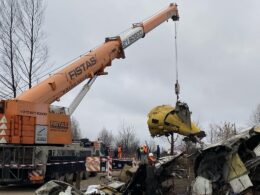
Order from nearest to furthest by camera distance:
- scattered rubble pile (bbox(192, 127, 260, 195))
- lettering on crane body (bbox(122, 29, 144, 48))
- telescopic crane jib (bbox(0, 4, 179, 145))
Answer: scattered rubble pile (bbox(192, 127, 260, 195))
telescopic crane jib (bbox(0, 4, 179, 145))
lettering on crane body (bbox(122, 29, 144, 48))

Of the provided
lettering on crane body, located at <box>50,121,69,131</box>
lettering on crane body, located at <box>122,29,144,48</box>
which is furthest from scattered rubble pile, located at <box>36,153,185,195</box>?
lettering on crane body, located at <box>122,29,144,48</box>

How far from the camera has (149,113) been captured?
40.9 feet

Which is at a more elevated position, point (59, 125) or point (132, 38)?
point (132, 38)

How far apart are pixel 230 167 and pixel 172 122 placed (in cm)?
252

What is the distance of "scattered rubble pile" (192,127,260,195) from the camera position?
32.6ft

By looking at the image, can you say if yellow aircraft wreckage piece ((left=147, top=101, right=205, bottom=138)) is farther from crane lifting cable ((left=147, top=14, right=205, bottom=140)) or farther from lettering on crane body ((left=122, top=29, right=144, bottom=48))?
lettering on crane body ((left=122, top=29, right=144, bottom=48))

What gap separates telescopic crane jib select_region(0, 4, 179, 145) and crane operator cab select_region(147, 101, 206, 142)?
617 cm

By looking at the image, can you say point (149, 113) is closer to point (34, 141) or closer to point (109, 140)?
point (34, 141)

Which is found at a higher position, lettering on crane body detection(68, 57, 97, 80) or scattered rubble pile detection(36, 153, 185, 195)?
lettering on crane body detection(68, 57, 97, 80)

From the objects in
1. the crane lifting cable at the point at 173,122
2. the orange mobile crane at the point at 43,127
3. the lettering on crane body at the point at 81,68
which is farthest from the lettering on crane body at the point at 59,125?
the crane lifting cable at the point at 173,122

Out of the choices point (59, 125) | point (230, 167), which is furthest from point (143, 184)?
point (59, 125)

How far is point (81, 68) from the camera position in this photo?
757 inches

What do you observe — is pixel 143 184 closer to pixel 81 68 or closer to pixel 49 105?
pixel 49 105

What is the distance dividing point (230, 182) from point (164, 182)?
1707 mm
